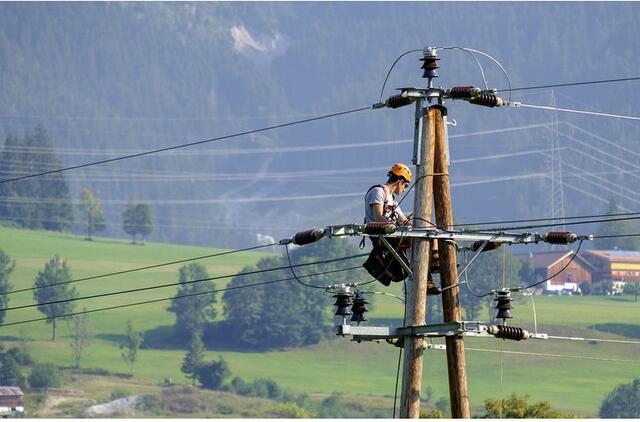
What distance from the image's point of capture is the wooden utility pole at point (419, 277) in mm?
29109

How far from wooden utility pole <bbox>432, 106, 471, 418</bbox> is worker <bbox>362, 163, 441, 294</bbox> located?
451 mm

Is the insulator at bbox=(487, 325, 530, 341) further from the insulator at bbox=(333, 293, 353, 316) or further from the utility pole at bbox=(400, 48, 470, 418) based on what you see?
the insulator at bbox=(333, 293, 353, 316)

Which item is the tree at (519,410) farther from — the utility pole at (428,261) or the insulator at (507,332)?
the utility pole at (428,261)

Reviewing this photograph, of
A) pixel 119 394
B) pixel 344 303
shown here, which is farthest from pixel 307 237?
pixel 119 394

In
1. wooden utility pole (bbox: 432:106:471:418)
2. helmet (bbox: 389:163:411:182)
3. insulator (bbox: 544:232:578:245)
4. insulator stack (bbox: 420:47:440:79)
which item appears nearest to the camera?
wooden utility pole (bbox: 432:106:471:418)

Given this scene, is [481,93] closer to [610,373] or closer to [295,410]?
[295,410]

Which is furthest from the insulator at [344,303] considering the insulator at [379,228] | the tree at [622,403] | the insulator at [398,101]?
the tree at [622,403]

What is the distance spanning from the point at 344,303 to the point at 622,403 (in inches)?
5657

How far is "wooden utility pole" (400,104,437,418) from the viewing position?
29109 millimetres

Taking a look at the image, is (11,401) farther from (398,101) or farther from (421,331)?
(421,331)

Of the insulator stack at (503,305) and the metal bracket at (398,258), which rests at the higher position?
the metal bracket at (398,258)

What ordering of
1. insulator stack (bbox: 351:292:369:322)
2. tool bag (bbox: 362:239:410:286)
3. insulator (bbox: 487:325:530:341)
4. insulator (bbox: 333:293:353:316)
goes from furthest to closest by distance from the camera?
tool bag (bbox: 362:239:410:286) → insulator stack (bbox: 351:292:369:322) → insulator (bbox: 333:293:353:316) → insulator (bbox: 487:325:530:341)

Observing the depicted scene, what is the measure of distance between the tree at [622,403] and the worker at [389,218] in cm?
13583

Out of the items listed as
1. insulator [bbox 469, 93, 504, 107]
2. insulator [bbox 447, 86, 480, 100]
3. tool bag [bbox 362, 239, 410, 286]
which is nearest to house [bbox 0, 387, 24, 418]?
tool bag [bbox 362, 239, 410, 286]
